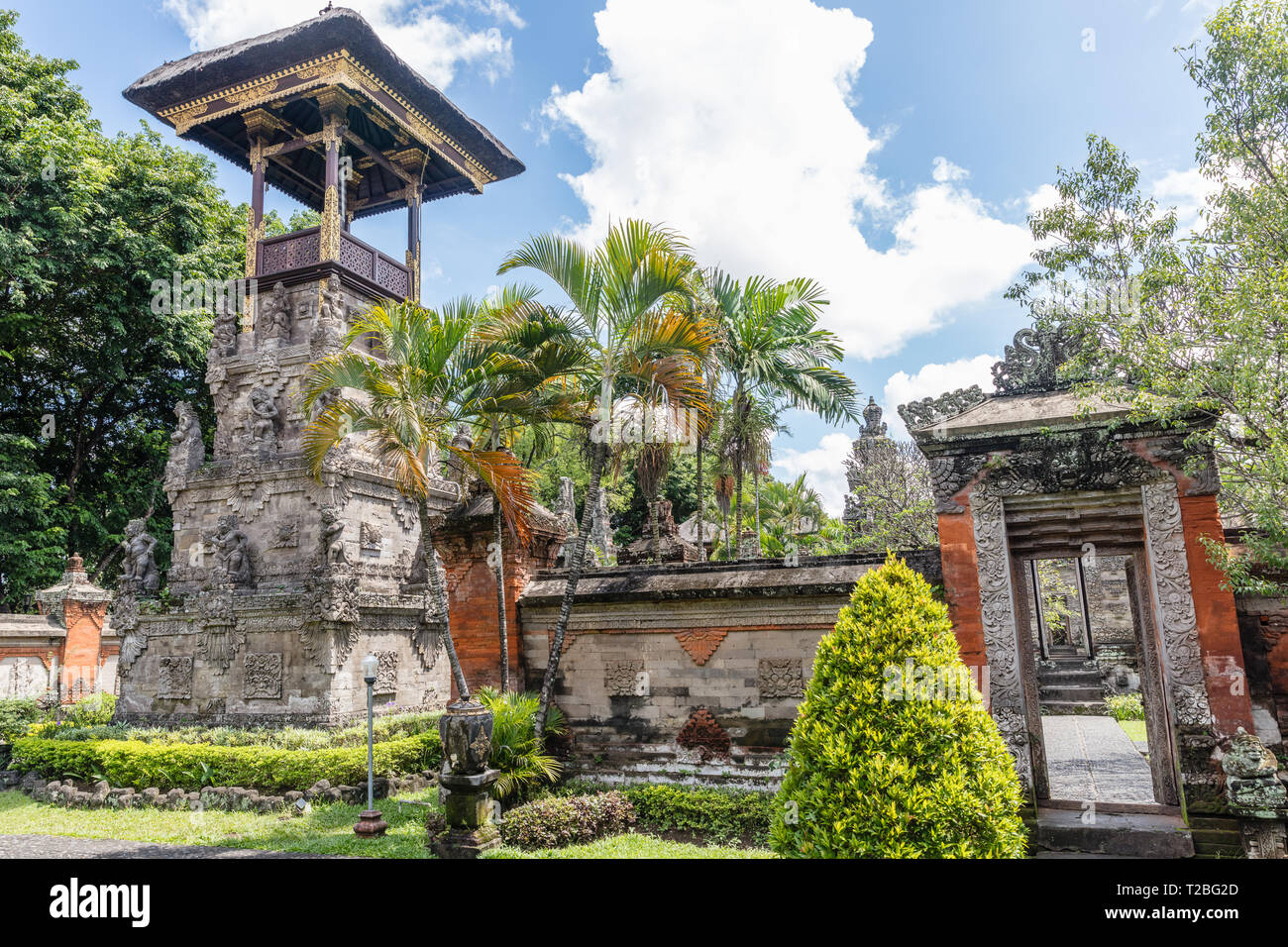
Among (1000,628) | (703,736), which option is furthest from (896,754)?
(703,736)

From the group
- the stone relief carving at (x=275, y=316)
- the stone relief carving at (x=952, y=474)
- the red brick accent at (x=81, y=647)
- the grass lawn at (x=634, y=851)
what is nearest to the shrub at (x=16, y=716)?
the red brick accent at (x=81, y=647)

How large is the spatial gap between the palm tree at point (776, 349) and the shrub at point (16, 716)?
1634 cm

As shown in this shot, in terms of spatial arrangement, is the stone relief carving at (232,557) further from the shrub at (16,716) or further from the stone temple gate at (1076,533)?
the stone temple gate at (1076,533)

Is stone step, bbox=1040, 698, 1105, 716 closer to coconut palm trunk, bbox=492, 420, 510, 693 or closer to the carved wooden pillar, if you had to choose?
coconut palm trunk, bbox=492, 420, 510, 693

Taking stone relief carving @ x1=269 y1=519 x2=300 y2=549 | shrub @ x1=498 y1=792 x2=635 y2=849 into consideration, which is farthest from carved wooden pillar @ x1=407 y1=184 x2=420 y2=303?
shrub @ x1=498 y1=792 x2=635 y2=849

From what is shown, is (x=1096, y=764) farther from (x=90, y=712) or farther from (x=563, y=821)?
(x=90, y=712)

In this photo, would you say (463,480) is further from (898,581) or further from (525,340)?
(898,581)

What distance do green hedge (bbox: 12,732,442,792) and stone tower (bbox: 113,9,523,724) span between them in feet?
7.92

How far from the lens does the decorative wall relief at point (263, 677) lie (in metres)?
15.5

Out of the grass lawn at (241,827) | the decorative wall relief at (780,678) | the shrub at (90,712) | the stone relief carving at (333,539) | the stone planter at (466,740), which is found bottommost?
the grass lawn at (241,827)

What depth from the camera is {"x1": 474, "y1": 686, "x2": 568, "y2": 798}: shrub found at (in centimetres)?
861

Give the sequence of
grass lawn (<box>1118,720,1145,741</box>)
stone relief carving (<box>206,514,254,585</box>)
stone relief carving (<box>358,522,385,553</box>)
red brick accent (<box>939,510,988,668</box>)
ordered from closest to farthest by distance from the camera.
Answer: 1. red brick accent (<box>939,510,988,668</box>)
2. grass lawn (<box>1118,720,1145,741</box>)
3. stone relief carving (<box>206,514,254,585</box>)
4. stone relief carving (<box>358,522,385,553</box>)

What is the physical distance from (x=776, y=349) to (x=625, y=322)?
4.16 metres

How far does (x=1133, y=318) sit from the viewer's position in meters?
7.76
